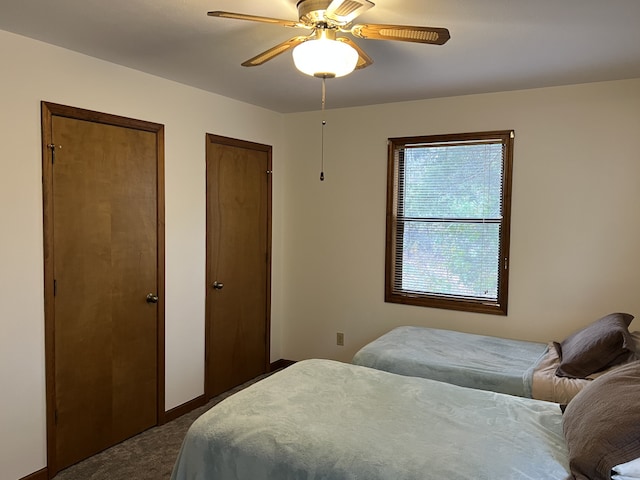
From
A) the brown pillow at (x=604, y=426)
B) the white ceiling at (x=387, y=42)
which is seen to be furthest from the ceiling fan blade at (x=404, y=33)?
the brown pillow at (x=604, y=426)

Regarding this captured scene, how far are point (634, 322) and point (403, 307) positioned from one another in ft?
5.43

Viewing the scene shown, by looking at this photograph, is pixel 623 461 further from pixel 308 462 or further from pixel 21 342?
pixel 21 342

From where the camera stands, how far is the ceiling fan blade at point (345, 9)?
1839mm

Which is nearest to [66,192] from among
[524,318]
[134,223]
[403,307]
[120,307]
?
[134,223]

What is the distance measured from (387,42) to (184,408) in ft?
9.64

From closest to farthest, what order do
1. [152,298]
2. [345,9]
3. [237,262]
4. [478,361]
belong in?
[345,9], [478,361], [152,298], [237,262]

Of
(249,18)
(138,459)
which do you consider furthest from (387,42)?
(138,459)

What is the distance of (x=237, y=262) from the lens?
4172 mm

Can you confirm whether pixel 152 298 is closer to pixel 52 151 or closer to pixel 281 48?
pixel 52 151

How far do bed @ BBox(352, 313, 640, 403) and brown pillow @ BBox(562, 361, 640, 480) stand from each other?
0.71 m

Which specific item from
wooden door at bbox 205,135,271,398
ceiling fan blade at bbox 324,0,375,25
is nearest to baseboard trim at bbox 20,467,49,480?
wooden door at bbox 205,135,271,398

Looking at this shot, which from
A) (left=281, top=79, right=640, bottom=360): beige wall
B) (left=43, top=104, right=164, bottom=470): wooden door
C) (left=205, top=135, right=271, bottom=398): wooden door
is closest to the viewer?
(left=43, top=104, right=164, bottom=470): wooden door

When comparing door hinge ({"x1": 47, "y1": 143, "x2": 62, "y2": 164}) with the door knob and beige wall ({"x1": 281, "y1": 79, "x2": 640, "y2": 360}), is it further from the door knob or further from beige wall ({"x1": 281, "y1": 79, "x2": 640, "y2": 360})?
beige wall ({"x1": 281, "y1": 79, "x2": 640, "y2": 360})

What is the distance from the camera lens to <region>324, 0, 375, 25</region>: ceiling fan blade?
1.84 metres
